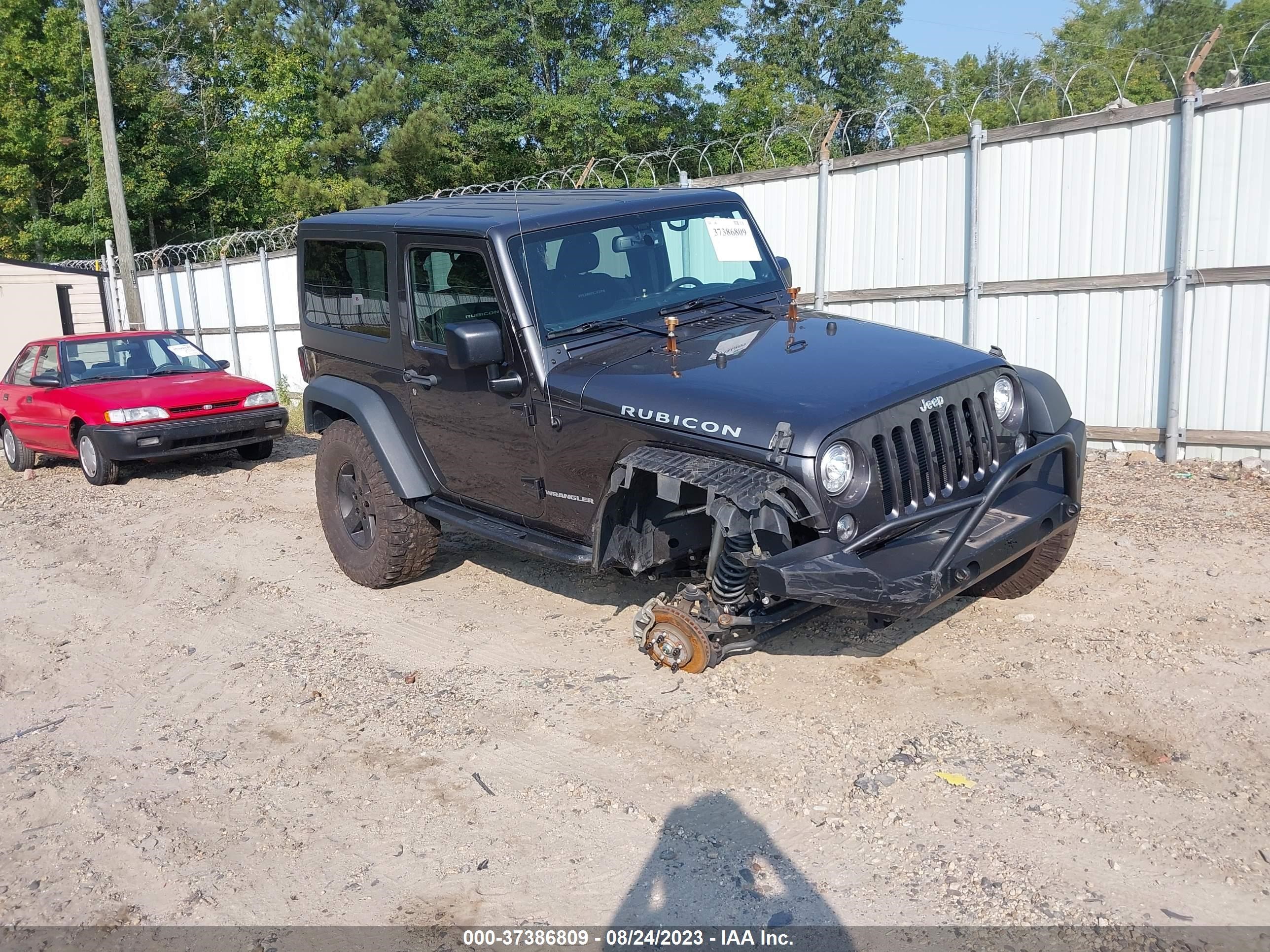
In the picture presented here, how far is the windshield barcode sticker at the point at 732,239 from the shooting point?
5660 mm

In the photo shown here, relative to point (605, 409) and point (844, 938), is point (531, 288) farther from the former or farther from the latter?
point (844, 938)

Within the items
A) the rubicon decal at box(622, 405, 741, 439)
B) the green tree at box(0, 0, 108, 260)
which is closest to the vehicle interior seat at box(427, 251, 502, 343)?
the rubicon decal at box(622, 405, 741, 439)

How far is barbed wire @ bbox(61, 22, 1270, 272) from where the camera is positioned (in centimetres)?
864

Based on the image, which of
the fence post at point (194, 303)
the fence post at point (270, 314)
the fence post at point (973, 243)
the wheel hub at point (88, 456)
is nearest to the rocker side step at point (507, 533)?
the fence post at point (973, 243)


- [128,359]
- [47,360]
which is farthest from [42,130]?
[128,359]

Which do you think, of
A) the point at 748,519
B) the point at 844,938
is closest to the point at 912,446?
the point at 748,519

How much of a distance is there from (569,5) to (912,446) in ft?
107

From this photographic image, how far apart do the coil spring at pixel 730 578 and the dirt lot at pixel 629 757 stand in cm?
52

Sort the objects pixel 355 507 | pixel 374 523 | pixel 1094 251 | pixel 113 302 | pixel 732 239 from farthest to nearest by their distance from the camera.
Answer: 1. pixel 113 302
2. pixel 1094 251
3. pixel 355 507
4. pixel 374 523
5. pixel 732 239

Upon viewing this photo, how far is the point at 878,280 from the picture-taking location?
9.73m

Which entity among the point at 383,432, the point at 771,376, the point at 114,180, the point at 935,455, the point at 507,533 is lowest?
the point at 507,533

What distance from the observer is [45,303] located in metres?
22.5

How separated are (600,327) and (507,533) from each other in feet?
3.67

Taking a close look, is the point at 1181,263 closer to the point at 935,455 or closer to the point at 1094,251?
the point at 1094,251
